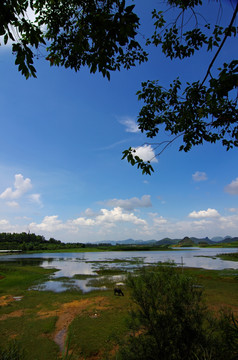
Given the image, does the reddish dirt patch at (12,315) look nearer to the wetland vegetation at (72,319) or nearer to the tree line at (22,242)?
the wetland vegetation at (72,319)

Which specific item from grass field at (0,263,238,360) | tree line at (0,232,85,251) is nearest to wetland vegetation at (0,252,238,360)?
grass field at (0,263,238,360)

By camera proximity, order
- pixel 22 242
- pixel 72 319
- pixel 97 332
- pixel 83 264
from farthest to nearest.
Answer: pixel 22 242 < pixel 83 264 < pixel 72 319 < pixel 97 332

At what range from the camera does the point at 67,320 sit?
15430mm

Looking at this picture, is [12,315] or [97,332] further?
[12,315]

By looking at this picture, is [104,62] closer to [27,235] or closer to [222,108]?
[222,108]

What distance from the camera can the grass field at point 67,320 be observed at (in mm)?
11250

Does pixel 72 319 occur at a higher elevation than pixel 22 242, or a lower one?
higher

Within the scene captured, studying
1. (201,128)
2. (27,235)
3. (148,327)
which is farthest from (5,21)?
(27,235)

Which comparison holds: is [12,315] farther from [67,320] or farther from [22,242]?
[22,242]

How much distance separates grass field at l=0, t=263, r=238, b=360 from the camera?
11.2 metres

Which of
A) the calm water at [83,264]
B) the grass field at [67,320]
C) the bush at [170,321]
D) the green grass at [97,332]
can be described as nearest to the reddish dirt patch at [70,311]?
the grass field at [67,320]

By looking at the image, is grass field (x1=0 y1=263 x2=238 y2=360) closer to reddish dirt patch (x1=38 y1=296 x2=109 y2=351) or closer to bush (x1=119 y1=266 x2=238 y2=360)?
reddish dirt patch (x1=38 y1=296 x2=109 y2=351)

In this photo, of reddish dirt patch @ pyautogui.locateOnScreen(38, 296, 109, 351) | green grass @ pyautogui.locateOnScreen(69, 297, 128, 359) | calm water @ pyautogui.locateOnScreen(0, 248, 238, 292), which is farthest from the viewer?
calm water @ pyautogui.locateOnScreen(0, 248, 238, 292)

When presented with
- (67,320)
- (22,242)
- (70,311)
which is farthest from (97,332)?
(22,242)
